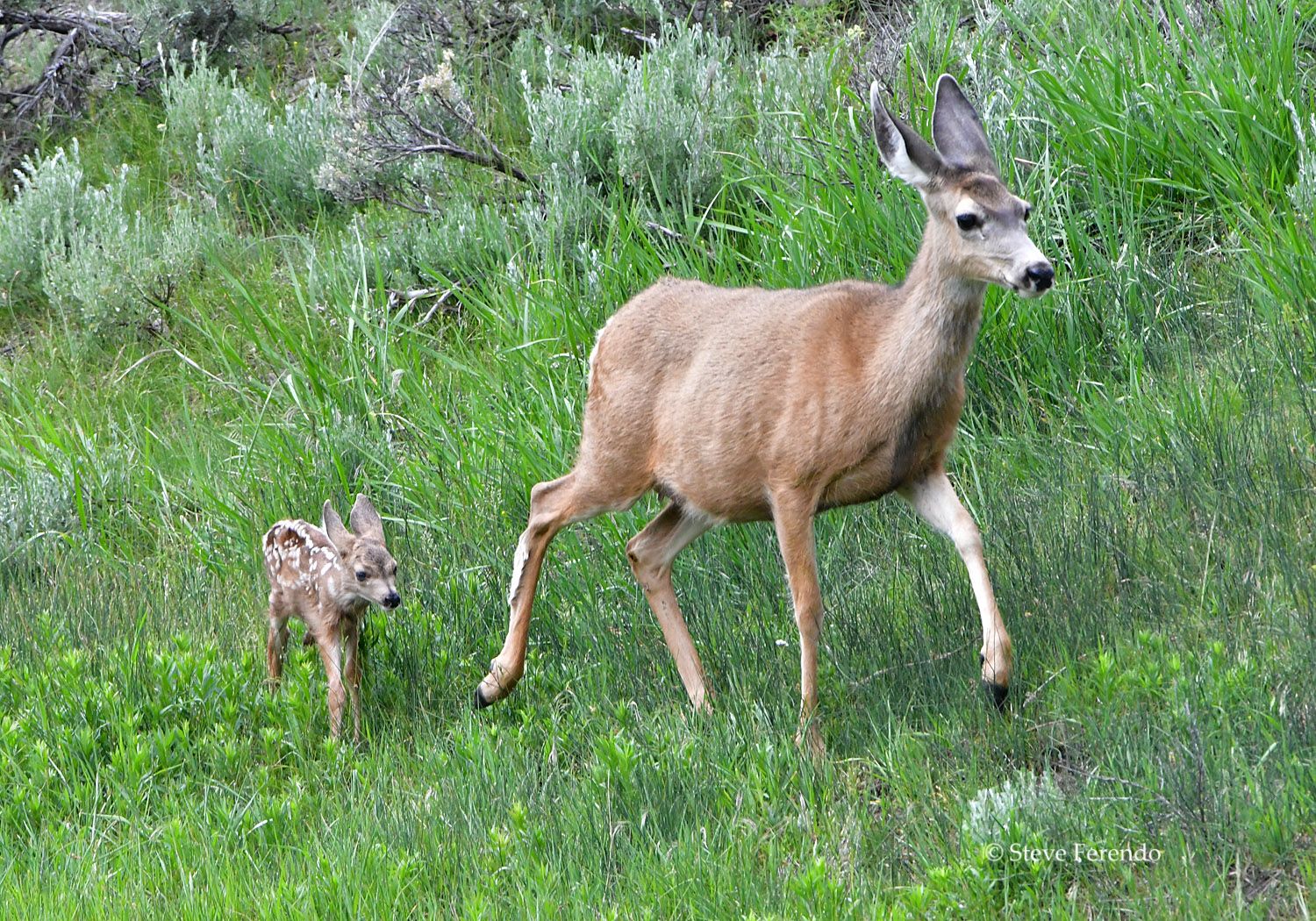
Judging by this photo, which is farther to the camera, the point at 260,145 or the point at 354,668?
the point at 260,145

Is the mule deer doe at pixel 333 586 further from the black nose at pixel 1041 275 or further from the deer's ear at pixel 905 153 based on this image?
the black nose at pixel 1041 275

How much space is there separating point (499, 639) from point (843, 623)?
5.98ft

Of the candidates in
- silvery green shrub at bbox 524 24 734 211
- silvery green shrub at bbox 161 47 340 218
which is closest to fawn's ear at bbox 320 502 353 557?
silvery green shrub at bbox 524 24 734 211

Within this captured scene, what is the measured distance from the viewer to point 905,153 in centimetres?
583

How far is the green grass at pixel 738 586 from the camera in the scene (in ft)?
16.0

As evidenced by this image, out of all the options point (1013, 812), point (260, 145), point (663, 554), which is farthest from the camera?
point (260, 145)

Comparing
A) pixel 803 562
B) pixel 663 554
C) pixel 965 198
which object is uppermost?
pixel 965 198

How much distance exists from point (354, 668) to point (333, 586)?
38 cm

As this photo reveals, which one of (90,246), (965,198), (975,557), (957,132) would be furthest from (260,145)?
(975,557)

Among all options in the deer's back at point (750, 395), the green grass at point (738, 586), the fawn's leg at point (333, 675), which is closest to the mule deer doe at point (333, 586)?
the fawn's leg at point (333, 675)

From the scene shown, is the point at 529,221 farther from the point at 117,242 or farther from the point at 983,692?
the point at 983,692

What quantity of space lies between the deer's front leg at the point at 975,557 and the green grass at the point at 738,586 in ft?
0.50

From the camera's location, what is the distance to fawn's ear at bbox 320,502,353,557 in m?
7.02

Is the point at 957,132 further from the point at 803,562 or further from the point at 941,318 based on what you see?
the point at 803,562
